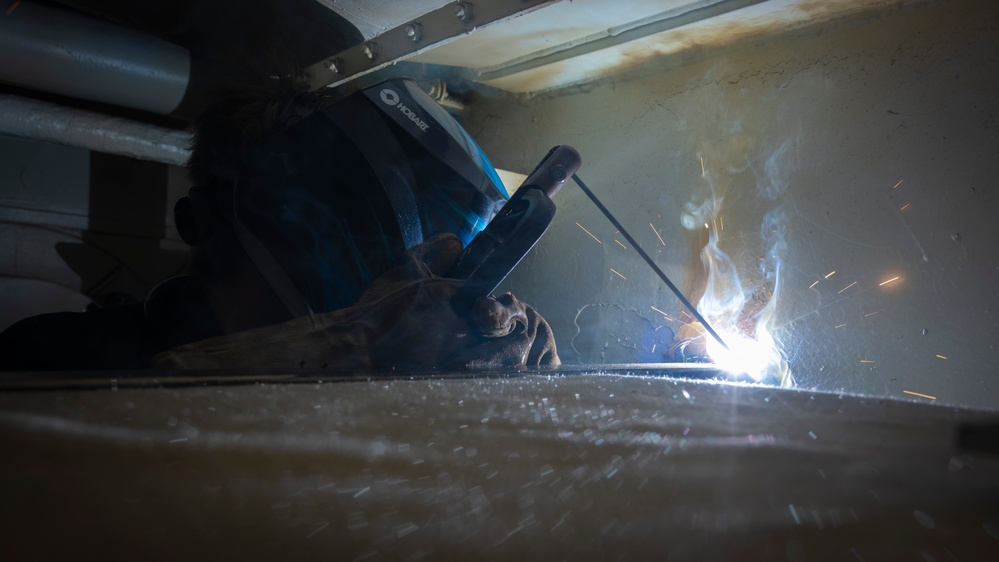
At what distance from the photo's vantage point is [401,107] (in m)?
1.55

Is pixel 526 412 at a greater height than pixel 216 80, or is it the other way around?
pixel 216 80

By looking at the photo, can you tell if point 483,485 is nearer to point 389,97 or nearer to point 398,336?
point 398,336

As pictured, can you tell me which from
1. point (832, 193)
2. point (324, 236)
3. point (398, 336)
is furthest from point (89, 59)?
point (832, 193)

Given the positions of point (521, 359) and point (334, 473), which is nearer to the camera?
point (334, 473)

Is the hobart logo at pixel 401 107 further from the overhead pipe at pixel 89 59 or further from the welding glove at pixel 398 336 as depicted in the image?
the overhead pipe at pixel 89 59

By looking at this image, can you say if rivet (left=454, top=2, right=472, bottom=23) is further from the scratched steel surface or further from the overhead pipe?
the scratched steel surface

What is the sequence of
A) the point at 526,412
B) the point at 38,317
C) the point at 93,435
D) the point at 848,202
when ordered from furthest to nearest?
the point at 848,202, the point at 38,317, the point at 526,412, the point at 93,435

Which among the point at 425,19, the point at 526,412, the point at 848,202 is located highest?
the point at 425,19

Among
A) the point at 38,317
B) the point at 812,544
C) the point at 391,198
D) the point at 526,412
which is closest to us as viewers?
the point at 812,544

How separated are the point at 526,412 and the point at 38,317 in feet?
4.34

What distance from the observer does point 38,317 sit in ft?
4.55

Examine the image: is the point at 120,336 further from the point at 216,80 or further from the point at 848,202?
the point at 848,202

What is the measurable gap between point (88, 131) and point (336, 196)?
138cm

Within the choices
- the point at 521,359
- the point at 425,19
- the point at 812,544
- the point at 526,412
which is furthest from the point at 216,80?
the point at 812,544
